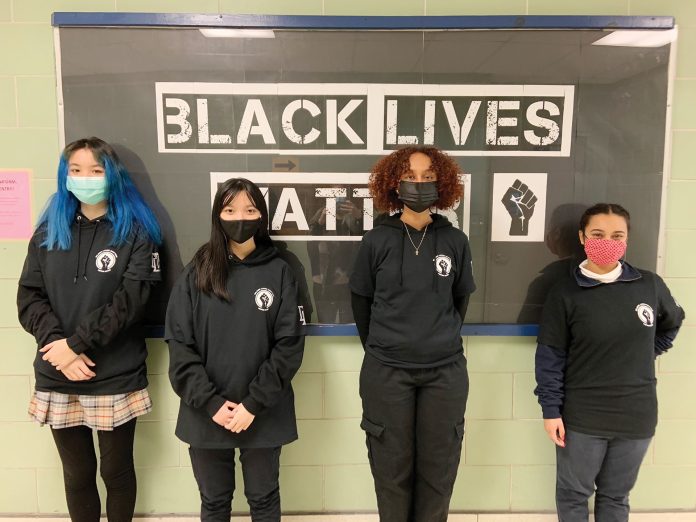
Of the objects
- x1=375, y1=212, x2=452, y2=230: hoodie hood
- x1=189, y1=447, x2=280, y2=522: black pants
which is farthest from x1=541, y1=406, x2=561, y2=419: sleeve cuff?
x1=189, y1=447, x2=280, y2=522: black pants

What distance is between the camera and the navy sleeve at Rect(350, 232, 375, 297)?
1903 mm

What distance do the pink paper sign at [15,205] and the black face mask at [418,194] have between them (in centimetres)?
159

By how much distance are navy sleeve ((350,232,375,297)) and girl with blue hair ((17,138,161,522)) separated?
778mm

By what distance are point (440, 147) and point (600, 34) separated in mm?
798

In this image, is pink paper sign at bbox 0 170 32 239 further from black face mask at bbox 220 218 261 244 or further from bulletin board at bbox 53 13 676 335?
black face mask at bbox 220 218 261 244

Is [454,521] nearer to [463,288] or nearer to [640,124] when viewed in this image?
[463,288]

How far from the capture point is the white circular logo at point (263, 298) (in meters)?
1.86

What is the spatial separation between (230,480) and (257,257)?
33.2 inches

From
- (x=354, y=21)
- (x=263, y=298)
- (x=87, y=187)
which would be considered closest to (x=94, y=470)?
(x=263, y=298)

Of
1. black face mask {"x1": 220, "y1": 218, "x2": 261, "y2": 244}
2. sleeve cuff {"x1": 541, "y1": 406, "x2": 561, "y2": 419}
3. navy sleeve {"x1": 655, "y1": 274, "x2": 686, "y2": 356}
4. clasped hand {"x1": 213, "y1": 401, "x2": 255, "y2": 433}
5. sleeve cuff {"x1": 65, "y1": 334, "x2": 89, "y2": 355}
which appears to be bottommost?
sleeve cuff {"x1": 541, "y1": 406, "x2": 561, "y2": 419}

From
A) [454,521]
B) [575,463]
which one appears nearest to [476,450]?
[454,521]

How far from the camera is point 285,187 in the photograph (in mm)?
2164

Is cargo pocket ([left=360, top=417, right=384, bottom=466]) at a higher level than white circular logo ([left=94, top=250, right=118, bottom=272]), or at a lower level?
lower

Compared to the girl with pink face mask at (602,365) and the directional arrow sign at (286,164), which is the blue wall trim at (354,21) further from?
the girl with pink face mask at (602,365)
